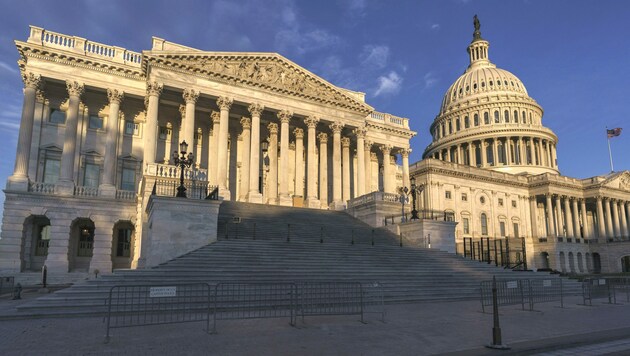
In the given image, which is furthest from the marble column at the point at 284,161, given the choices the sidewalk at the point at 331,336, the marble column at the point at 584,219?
the marble column at the point at 584,219

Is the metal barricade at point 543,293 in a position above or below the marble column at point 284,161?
below

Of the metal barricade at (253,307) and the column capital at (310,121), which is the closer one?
the metal barricade at (253,307)

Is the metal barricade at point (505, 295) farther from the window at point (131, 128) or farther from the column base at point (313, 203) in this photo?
the window at point (131, 128)

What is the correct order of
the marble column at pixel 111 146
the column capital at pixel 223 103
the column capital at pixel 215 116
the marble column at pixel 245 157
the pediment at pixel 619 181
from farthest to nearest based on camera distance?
the pediment at pixel 619 181 < the column capital at pixel 215 116 < the marble column at pixel 245 157 < the column capital at pixel 223 103 < the marble column at pixel 111 146

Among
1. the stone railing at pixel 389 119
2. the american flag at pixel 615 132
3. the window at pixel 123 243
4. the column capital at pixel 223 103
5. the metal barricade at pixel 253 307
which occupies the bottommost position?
the metal barricade at pixel 253 307

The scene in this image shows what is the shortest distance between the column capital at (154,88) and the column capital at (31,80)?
8327mm

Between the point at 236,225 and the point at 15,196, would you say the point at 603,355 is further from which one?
the point at 15,196

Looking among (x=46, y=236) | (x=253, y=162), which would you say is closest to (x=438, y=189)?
(x=253, y=162)

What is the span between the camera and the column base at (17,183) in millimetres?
30703

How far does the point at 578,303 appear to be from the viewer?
18.9m

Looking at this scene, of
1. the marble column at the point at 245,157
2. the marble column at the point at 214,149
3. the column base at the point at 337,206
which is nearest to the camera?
the marble column at the point at 214,149

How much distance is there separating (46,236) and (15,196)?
13.8 ft

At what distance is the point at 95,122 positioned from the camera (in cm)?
3772

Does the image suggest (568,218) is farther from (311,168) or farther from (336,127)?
(311,168)
